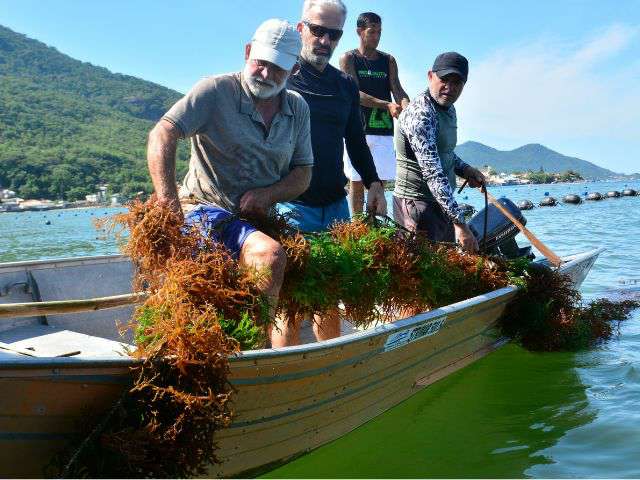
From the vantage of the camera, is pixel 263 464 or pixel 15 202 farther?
pixel 15 202

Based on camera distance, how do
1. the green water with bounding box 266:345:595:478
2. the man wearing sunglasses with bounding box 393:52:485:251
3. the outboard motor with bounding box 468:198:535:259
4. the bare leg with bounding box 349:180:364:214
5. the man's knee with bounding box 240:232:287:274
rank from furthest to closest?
the bare leg with bounding box 349:180:364:214, the outboard motor with bounding box 468:198:535:259, the man wearing sunglasses with bounding box 393:52:485:251, the green water with bounding box 266:345:595:478, the man's knee with bounding box 240:232:287:274

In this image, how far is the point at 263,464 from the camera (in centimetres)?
390

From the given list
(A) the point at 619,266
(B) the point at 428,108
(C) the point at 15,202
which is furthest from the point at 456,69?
(C) the point at 15,202

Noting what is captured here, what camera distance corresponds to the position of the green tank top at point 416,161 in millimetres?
6285

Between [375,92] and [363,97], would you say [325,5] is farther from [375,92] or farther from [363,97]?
[375,92]

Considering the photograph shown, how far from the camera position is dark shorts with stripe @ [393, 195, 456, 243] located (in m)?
6.39

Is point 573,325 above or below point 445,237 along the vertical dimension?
below

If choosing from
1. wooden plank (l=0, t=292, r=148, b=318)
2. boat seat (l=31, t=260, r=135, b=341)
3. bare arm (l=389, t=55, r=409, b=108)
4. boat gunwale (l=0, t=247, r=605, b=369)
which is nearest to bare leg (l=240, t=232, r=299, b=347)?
boat gunwale (l=0, t=247, r=605, b=369)

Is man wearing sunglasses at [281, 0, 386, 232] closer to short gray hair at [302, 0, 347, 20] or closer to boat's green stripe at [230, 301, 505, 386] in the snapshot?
short gray hair at [302, 0, 347, 20]

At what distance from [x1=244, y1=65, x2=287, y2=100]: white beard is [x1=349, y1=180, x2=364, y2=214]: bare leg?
377 centimetres

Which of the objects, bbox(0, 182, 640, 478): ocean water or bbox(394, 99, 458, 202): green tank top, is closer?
bbox(0, 182, 640, 478): ocean water

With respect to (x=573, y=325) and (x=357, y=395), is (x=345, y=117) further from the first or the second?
(x=573, y=325)

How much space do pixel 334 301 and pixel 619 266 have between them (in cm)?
1227

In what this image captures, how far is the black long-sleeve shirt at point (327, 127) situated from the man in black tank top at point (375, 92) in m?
1.68
